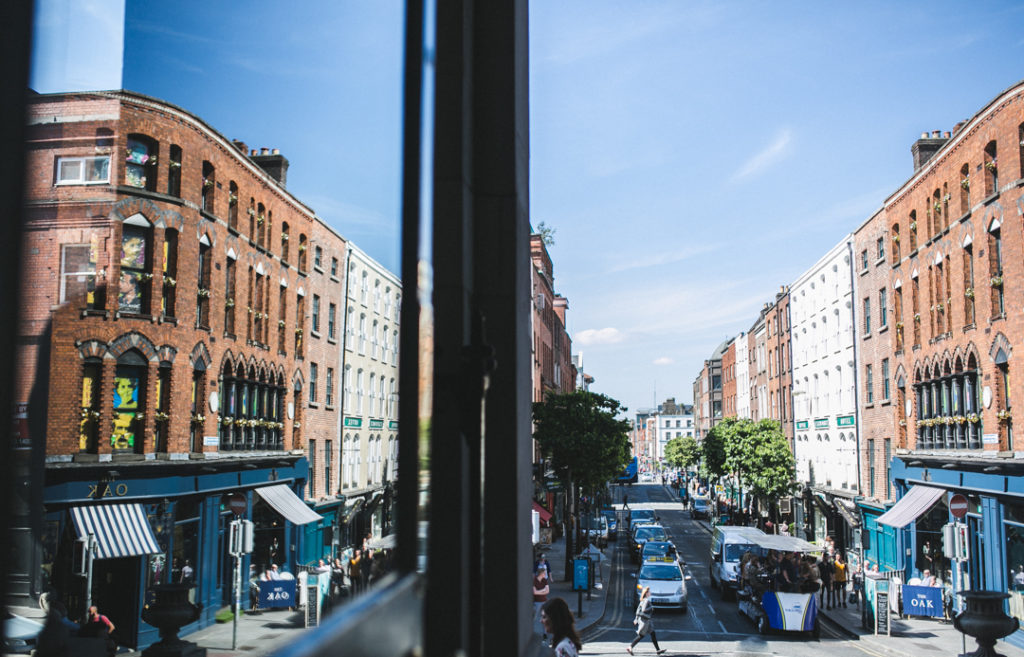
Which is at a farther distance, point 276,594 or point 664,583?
point 664,583

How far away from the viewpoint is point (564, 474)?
37.9m

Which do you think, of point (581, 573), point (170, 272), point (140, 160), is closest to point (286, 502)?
point (170, 272)

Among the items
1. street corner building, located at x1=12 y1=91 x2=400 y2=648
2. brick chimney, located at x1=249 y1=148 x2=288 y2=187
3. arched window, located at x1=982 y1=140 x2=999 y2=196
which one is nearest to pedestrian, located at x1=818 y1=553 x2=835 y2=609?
arched window, located at x1=982 y1=140 x2=999 y2=196

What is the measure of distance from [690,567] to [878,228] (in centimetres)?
1731

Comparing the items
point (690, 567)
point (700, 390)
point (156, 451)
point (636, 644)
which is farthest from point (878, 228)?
point (700, 390)

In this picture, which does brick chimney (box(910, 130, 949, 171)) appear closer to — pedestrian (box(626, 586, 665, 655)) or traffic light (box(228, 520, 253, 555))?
pedestrian (box(626, 586, 665, 655))

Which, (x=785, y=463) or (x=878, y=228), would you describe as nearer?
(x=878, y=228)

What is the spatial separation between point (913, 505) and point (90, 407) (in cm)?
3009

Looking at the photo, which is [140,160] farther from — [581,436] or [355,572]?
[581,436]

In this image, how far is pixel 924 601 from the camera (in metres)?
21.6

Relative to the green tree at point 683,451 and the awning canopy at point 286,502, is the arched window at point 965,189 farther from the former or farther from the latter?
the green tree at point 683,451

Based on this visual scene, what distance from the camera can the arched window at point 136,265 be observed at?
50.0 inches

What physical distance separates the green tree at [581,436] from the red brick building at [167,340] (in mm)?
34032

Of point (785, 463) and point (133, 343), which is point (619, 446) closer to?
point (785, 463)
